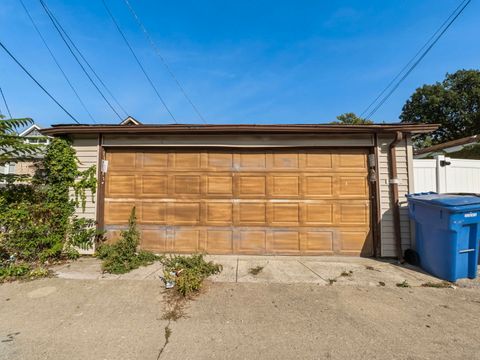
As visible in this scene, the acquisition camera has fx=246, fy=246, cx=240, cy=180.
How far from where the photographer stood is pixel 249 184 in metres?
5.30

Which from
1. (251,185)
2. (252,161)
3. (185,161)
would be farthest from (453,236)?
(185,161)

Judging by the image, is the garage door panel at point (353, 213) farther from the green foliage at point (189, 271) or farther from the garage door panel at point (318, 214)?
the green foliage at point (189, 271)

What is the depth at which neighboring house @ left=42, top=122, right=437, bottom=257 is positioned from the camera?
5145 millimetres

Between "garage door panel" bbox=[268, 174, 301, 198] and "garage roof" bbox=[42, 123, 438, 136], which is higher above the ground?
"garage roof" bbox=[42, 123, 438, 136]

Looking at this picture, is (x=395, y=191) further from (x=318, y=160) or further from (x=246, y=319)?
(x=246, y=319)

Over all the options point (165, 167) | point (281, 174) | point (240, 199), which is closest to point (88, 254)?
point (165, 167)

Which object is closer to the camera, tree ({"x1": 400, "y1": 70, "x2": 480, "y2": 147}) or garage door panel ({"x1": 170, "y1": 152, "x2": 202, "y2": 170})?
garage door panel ({"x1": 170, "y1": 152, "x2": 202, "y2": 170})

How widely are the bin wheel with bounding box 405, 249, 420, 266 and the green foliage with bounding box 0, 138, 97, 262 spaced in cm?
629

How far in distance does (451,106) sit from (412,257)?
25.1 m

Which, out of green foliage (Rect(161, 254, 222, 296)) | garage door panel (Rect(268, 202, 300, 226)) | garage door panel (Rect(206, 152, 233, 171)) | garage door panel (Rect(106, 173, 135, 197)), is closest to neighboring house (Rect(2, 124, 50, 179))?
garage door panel (Rect(106, 173, 135, 197))

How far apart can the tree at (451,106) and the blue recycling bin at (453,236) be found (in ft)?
68.0

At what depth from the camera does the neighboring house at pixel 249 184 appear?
16.9 feet

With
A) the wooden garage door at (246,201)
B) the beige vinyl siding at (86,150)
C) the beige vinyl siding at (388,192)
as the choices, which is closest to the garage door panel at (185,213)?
the wooden garage door at (246,201)

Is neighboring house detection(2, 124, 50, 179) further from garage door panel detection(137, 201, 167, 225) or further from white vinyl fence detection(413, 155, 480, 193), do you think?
white vinyl fence detection(413, 155, 480, 193)
